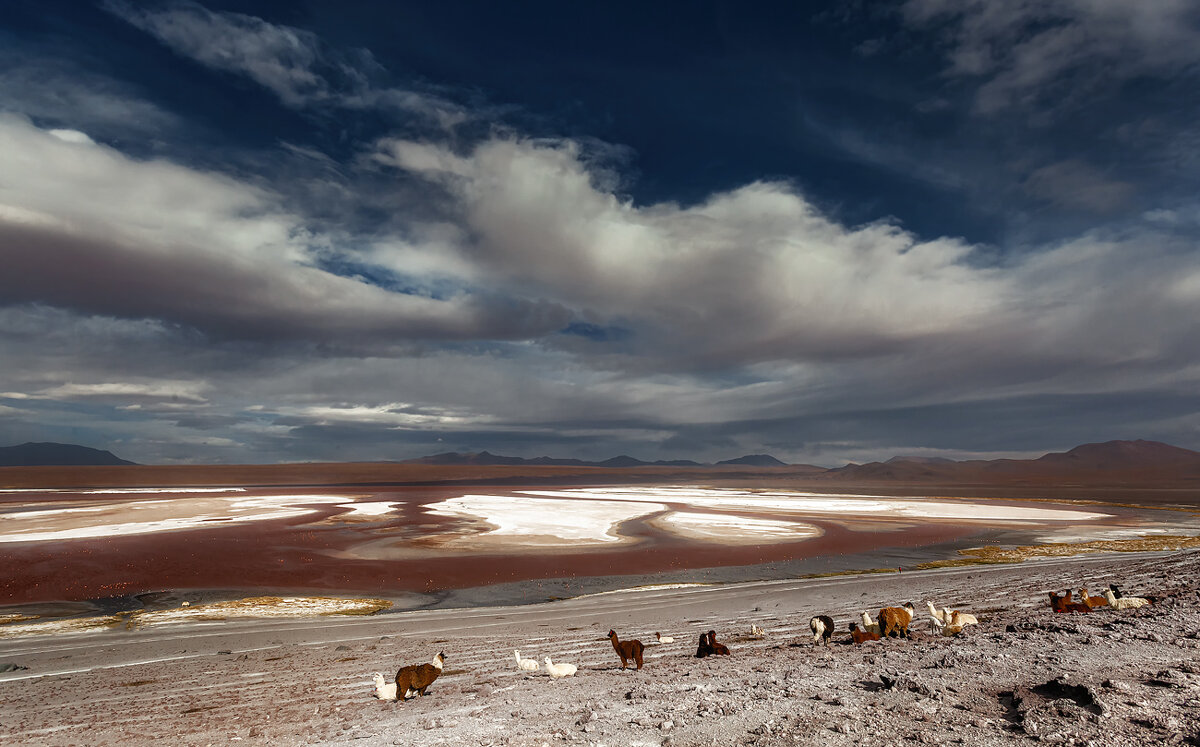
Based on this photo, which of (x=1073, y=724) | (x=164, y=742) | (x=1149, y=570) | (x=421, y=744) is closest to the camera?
(x=1073, y=724)

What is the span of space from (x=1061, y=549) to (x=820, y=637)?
32413 millimetres

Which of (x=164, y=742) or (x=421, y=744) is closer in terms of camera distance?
(x=421, y=744)

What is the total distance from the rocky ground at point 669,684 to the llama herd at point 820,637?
277 mm

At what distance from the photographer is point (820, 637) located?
41.9ft

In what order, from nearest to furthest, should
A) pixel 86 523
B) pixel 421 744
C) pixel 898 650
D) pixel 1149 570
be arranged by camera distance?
pixel 421 744 < pixel 898 650 < pixel 1149 570 < pixel 86 523

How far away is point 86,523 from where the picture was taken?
5594 centimetres

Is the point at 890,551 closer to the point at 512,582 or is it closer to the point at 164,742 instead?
the point at 512,582

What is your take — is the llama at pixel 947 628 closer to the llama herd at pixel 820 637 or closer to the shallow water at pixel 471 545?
the llama herd at pixel 820 637

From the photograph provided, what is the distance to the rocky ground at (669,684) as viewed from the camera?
7727mm

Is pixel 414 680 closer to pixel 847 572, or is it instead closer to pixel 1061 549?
pixel 847 572

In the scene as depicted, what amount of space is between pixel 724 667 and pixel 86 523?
6596 cm

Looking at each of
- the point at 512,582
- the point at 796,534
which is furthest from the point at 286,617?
the point at 796,534

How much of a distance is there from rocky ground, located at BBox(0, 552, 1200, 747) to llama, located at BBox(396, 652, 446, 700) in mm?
247

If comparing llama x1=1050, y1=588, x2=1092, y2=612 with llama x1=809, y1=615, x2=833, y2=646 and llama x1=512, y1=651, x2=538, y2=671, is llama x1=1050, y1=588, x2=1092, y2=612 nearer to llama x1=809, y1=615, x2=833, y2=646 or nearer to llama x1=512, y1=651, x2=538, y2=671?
llama x1=809, y1=615, x2=833, y2=646
